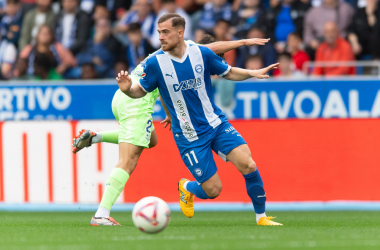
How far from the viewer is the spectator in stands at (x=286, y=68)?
12.1 meters

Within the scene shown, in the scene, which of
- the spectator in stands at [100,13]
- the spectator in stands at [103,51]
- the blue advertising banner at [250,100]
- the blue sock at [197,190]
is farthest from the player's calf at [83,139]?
the spectator in stands at [100,13]

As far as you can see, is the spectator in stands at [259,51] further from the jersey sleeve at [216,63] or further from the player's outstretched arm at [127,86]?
the player's outstretched arm at [127,86]

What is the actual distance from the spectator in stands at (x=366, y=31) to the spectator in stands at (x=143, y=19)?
4048 mm

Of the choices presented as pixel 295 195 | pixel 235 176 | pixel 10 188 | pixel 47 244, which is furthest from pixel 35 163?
pixel 47 244

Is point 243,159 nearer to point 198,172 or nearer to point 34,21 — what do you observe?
point 198,172

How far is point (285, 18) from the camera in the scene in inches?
511

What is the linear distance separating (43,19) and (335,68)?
661 centimetres

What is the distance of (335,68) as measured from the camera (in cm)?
1209

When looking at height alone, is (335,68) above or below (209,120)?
above

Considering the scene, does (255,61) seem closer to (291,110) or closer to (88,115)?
(291,110)

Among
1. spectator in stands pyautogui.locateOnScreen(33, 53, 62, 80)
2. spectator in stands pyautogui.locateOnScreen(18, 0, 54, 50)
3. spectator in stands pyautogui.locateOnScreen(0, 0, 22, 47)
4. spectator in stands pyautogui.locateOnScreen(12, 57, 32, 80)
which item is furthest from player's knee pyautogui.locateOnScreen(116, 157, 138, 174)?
spectator in stands pyautogui.locateOnScreen(0, 0, 22, 47)

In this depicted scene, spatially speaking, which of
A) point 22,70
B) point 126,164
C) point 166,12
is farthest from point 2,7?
point 126,164

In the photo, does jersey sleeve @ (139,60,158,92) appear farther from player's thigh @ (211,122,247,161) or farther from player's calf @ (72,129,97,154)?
player's calf @ (72,129,97,154)

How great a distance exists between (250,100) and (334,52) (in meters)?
1.99
